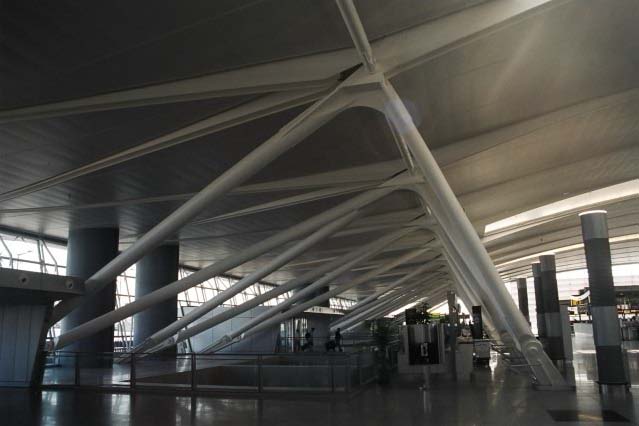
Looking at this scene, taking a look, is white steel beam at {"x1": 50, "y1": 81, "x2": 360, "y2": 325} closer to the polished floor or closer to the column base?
the polished floor

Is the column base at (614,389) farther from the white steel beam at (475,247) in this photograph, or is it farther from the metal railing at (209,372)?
the metal railing at (209,372)

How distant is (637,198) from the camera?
3253 cm

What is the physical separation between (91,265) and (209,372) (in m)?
11.1

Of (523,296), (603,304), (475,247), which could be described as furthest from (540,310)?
(475,247)

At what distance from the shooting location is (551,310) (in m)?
26.8

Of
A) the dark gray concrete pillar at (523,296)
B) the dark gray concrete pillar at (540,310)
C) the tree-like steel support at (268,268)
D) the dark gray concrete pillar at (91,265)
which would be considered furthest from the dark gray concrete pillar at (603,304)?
the dark gray concrete pillar at (523,296)

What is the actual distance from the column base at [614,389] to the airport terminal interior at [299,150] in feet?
0.18

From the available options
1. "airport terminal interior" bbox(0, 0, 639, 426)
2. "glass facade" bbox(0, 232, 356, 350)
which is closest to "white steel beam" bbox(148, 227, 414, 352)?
"airport terminal interior" bbox(0, 0, 639, 426)

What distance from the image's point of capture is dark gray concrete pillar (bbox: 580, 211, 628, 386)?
14195 millimetres

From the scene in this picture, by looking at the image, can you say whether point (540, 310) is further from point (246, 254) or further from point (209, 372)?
point (209, 372)

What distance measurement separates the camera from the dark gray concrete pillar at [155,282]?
31906 millimetres

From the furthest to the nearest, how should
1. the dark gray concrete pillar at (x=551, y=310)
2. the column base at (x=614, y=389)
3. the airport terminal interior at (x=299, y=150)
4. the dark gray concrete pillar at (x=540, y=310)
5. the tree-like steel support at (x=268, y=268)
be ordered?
the dark gray concrete pillar at (x=540, y=310) < the dark gray concrete pillar at (x=551, y=310) < the tree-like steel support at (x=268, y=268) < the column base at (x=614, y=389) < the airport terminal interior at (x=299, y=150)

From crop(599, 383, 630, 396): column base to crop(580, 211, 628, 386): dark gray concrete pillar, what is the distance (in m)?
0.06

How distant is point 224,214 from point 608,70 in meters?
14.7
